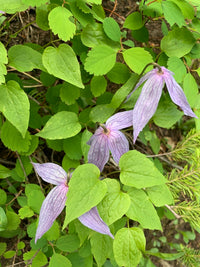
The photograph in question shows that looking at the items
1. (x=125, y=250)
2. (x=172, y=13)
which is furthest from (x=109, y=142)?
(x=172, y=13)

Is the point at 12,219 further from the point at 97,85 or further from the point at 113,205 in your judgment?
the point at 97,85

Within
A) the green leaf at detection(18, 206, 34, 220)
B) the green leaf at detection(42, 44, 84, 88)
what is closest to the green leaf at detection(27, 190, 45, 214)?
the green leaf at detection(18, 206, 34, 220)

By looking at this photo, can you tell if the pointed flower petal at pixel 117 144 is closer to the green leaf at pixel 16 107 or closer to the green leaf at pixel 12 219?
the green leaf at pixel 16 107

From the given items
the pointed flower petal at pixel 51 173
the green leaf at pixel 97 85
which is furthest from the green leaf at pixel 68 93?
the pointed flower petal at pixel 51 173

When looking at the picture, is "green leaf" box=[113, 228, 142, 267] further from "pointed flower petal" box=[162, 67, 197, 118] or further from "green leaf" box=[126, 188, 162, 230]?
"pointed flower petal" box=[162, 67, 197, 118]

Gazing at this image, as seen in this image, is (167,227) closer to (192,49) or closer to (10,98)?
(192,49)

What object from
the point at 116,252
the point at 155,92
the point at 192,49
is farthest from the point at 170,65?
the point at 116,252
